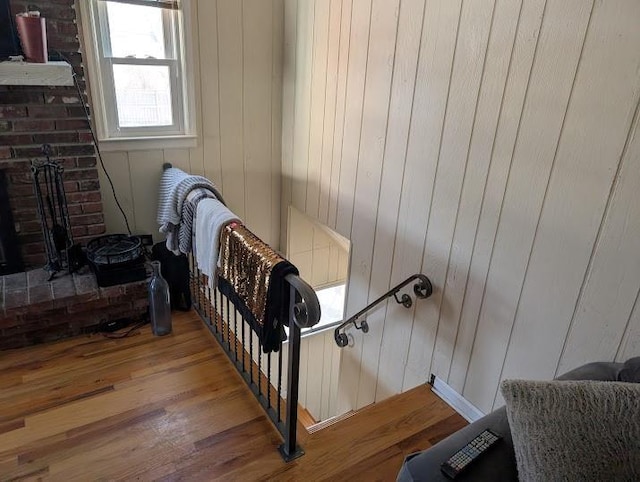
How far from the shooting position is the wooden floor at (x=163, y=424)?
179 centimetres

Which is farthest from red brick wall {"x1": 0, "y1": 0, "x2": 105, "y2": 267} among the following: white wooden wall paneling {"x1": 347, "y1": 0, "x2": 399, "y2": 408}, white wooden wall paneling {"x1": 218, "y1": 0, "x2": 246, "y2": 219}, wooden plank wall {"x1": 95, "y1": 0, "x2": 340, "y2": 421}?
white wooden wall paneling {"x1": 347, "y1": 0, "x2": 399, "y2": 408}

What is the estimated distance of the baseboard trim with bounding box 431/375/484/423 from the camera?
2.19 meters

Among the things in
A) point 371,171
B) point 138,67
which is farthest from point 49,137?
point 371,171

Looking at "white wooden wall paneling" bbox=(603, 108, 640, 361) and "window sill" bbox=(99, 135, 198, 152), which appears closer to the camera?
"white wooden wall paneling" bbox=(603, 108, 640, 361)

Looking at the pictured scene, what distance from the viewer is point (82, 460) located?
71.1 inches

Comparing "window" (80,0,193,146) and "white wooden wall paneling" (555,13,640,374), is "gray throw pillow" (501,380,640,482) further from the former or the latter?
"window" (80,0,193,146)

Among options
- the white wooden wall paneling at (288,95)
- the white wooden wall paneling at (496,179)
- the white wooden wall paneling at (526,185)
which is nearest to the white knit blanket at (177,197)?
the white wooden wall paneling at (288,95)

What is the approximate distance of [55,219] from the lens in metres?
2.75

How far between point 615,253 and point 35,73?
2919 millimetres

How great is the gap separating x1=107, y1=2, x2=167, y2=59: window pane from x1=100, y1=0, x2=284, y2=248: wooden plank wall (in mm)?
259

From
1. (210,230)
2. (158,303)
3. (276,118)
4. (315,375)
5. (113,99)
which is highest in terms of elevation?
(113,99)

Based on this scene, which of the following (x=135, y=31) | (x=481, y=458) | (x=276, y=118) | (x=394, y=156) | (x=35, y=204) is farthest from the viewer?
(x=276, y=118)

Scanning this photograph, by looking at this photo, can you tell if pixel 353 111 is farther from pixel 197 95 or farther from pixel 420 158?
pixel 197 95

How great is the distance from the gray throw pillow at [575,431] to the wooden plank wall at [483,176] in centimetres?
61
